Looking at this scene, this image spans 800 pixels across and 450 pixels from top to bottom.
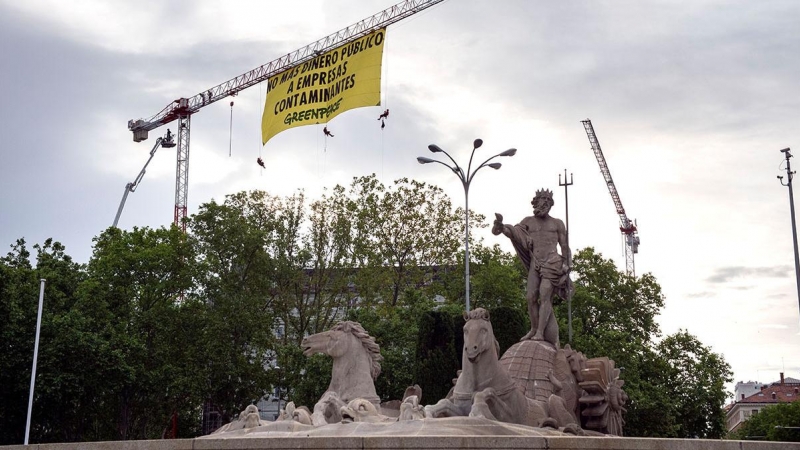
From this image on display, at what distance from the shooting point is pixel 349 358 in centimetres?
1673

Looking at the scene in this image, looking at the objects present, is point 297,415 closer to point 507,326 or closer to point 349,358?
point 349,358

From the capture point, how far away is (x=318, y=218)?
159 ft

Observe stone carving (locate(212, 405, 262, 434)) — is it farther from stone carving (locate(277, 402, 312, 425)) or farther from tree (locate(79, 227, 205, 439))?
tree (locate(79, 227, 205, 439))

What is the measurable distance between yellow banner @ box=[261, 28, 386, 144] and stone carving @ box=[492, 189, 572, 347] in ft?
55.8

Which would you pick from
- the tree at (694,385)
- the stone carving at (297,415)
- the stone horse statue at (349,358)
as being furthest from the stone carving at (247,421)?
the tree at (694,385)

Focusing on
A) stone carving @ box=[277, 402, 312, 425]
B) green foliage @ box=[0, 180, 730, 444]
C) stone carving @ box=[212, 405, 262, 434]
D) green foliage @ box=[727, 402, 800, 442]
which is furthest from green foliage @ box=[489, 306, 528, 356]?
green foliage @ box=[727, 402, 800, 442]

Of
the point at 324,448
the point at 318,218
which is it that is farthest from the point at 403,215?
the point at 324,448

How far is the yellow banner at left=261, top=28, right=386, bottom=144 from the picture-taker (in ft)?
118

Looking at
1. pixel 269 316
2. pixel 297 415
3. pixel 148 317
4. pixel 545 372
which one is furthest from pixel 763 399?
pixel 297 415

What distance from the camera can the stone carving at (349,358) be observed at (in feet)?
54.1

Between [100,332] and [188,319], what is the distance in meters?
5.26

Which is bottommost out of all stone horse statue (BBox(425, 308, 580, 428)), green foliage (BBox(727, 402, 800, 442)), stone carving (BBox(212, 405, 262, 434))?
green foliage (BBox(727, 402, 800, 442))

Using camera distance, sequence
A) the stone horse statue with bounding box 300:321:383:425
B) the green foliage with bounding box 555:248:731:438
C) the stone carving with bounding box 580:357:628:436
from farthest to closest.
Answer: the green foliage with bounding box 555:248:731:438, the stone carving with bounding box 580:357:628:436, the stone horse statue with bounding box 300:321:383:425

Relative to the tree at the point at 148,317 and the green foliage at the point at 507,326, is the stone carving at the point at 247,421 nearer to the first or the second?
the green foliage at the point at 507,326
